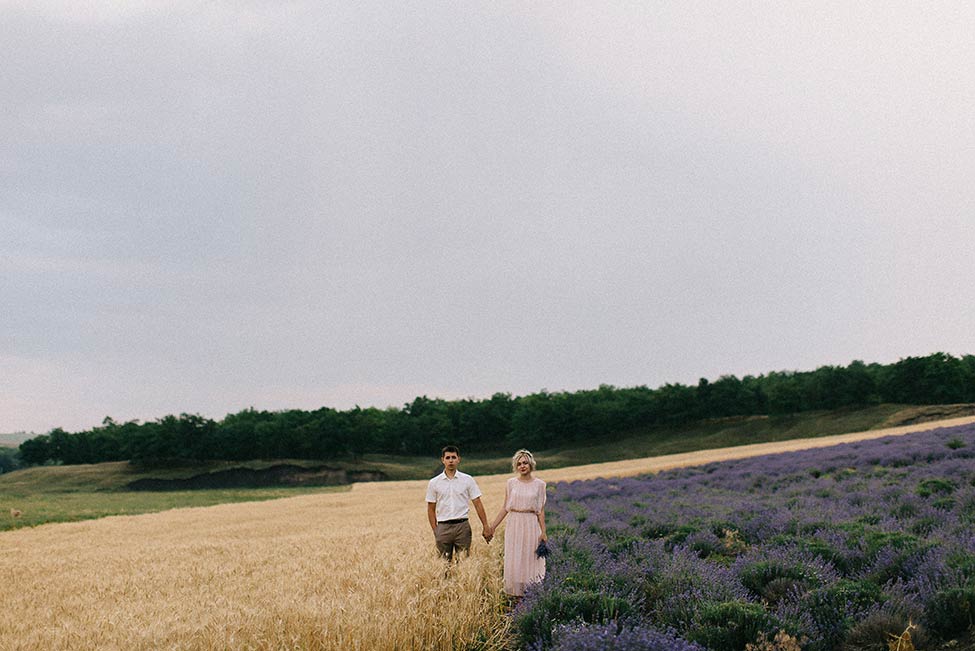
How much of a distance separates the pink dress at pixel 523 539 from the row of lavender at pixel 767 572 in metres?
0.43

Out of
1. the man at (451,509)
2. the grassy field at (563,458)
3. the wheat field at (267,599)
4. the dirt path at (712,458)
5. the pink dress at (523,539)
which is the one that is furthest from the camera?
the grassy field at (563,458)

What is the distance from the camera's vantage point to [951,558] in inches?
318

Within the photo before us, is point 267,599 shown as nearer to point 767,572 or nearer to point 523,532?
point 523,532

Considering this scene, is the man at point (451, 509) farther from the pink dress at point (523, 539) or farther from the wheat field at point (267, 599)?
the pink dress at point (523, 539)

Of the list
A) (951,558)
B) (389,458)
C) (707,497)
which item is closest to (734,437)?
(389,458)

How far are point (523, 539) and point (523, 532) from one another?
0.28ft

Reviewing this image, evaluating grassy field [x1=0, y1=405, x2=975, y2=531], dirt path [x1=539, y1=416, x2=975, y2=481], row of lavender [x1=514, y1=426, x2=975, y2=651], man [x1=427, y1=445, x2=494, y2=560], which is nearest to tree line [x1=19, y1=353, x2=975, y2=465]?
grassy field [x1=0, y1=405, x2=975, y2=531]

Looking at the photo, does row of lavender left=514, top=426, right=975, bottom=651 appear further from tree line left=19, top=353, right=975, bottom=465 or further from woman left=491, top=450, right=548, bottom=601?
tree line left=19, top=353, right=975, bottom=465

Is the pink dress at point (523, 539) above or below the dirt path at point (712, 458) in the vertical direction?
above

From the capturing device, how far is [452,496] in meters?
10.0

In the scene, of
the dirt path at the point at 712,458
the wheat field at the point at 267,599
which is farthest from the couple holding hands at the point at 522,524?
the dirt path at the point at 712,458

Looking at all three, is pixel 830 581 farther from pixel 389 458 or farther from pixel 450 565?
pixel 389 458

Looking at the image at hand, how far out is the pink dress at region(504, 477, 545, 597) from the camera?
900 cm

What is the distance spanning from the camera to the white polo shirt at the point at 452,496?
32.8 ft
